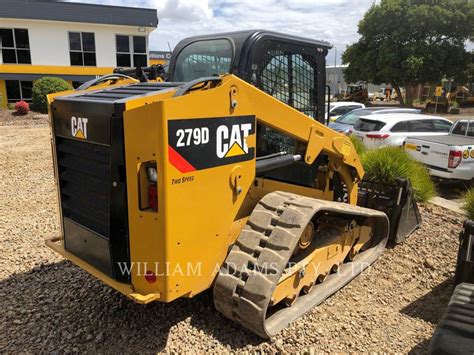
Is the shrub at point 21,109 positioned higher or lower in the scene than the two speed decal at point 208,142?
lower

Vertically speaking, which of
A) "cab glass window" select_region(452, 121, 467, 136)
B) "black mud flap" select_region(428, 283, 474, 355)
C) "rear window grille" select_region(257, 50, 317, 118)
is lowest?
"black mud flap" select_region(428, 283, 474, 355)

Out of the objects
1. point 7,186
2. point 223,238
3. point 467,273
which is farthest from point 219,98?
point 7,186

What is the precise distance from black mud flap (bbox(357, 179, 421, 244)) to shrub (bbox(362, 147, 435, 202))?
1.39 meters

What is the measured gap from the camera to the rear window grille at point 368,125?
10.9m

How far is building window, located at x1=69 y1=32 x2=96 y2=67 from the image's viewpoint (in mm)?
27812

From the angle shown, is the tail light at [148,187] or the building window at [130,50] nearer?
the tail light at [148,187]

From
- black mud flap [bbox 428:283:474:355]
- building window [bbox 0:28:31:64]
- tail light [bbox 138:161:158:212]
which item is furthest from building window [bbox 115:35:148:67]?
black mud flap [bbox 428:283:474:355]

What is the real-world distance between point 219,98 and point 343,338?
84.2 inches

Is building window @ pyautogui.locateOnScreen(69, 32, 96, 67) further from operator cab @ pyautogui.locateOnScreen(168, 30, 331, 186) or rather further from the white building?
operator cab @ pyautogui.locateOnScreen(168, 30, 331, 186)

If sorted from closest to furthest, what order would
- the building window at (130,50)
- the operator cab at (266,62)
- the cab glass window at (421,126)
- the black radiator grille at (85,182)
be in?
the black radiator grille at (85,182) < the operator cab at (266,62) < the cab glass window at (421,126) < the building window at (130,50)

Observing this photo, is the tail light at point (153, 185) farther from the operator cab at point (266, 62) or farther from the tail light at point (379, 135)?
the tail light at point (379, 135)

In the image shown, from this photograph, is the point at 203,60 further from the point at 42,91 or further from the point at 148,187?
the point at 42,91

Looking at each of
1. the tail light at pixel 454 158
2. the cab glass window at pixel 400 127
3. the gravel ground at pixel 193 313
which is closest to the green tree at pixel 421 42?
the cab glass window at pixel 400 127

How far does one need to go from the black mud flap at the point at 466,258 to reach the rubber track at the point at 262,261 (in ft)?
4.78
